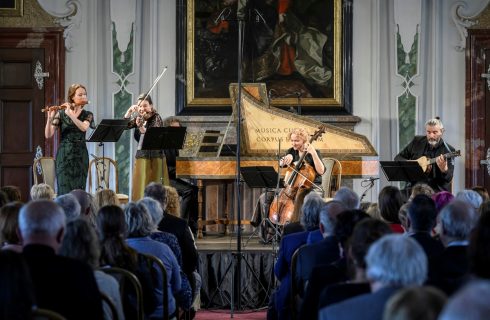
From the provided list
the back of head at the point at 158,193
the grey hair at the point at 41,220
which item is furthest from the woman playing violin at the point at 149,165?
the grey hair at the point at 41,220

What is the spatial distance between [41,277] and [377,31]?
1017cm

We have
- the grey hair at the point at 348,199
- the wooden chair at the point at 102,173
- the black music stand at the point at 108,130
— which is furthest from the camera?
the wooden chair at the point at 102,173

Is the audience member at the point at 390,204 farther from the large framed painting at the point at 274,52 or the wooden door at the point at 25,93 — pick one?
the wooden door at the point at 25,93

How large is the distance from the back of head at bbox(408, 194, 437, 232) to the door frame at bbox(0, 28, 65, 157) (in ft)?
28.9

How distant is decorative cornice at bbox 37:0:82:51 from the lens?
13.2 meters

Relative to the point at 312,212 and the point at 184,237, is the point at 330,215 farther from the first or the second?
the point at 184,237

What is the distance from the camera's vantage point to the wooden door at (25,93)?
13.2m

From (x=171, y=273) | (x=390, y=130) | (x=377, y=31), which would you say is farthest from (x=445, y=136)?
(x=171, y=273)

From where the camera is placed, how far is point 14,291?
289cm

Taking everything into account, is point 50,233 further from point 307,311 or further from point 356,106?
point 356,106

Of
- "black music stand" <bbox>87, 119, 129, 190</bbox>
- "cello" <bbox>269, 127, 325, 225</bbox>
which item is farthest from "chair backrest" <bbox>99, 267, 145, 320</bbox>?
"black music stand" <bbox>87, 119, 129, 190</bbox>

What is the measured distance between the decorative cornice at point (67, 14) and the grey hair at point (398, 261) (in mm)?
10700

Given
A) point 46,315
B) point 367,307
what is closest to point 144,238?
point 46,315

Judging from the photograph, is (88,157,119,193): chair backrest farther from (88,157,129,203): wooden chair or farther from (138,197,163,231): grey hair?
(138,197,163,231): grey hair
